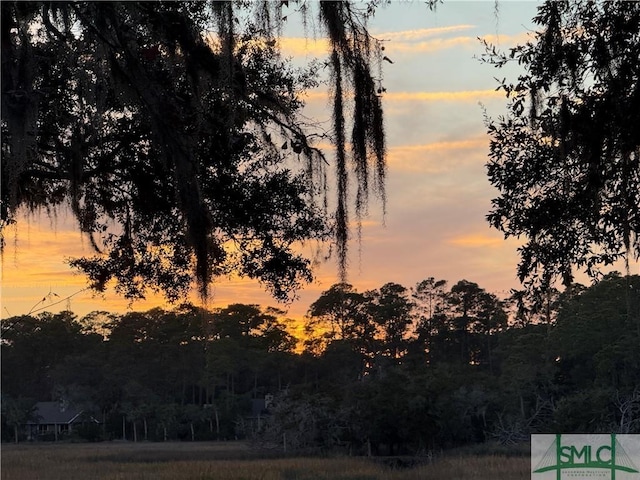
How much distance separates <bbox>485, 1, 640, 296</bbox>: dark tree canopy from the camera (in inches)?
221

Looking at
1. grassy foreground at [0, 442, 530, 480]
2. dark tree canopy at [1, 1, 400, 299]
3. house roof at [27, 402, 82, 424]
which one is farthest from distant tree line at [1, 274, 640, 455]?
dark tree canopy at [1, 1, 400, 299]

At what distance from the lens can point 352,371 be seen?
5500cm

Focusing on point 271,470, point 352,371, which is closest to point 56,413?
point 352,371

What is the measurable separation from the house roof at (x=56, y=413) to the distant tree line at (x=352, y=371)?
729 mm

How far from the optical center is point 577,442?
24562mm

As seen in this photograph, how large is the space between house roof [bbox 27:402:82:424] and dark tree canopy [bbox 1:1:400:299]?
5091 centimetres

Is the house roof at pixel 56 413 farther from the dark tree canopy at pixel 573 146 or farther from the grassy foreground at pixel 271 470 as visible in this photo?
the dark tree canopy at pixel 573 146

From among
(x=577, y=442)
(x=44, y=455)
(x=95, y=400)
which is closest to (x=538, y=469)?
(x=577, y=442)

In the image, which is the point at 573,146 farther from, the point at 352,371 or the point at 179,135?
the point at 352,371

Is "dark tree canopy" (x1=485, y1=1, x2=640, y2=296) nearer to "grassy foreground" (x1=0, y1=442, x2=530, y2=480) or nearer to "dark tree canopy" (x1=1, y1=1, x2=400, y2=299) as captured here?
"dark tree canopy" (x1=1, y1=1, x2=400, y2=299)

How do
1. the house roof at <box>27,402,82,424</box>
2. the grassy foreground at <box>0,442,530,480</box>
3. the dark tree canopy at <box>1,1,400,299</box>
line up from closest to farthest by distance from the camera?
the dark tree canopy at <box>1,1,400,299</box>
the grassy foreground at <box>0,442,530,480</box>
the house roof at <box>27,402,82,424</box>

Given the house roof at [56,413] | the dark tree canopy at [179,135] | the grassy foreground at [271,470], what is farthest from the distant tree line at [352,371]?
the dark tree canopy at [179,135]

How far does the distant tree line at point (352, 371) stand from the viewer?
105 ft

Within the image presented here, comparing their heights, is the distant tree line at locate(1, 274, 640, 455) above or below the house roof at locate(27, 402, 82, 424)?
above
